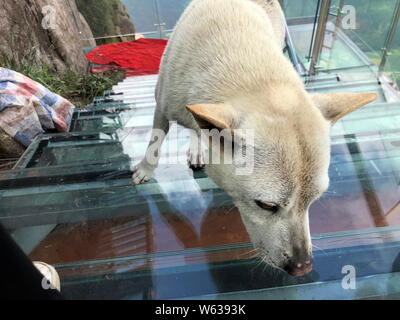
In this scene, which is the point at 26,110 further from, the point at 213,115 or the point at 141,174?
the point at 213,115

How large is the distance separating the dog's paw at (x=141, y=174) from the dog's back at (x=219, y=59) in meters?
0.55

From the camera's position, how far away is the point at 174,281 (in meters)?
1.68

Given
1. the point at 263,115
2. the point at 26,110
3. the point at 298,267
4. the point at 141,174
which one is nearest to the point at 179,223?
the point at 141,174

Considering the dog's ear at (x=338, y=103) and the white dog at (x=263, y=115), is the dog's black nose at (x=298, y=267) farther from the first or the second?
the dog's ear at (x=338, y=103)

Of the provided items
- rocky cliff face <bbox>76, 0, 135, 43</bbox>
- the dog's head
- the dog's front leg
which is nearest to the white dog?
the dog's head

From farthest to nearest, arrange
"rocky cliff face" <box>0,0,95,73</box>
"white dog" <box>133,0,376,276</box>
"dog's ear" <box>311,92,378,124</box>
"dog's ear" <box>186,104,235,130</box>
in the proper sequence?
"rocky cliff face" <box>0,0,95,73</box>
"dog's ear" <box>311,92,378,124</box>
"white dog" <box>133,0,376,276</box>
"dog's ear" <box>186,104,235,130</box>

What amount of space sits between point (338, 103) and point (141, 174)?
1.68 m

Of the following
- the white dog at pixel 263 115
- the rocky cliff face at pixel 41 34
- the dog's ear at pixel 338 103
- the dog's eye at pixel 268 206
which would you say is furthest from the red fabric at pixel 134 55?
the dog's eye at pixel 268 206

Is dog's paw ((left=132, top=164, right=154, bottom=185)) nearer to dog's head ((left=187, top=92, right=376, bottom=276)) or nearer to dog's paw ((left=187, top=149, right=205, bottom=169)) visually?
dog's paw ((left=187, top=149, right=205, bottom=169))

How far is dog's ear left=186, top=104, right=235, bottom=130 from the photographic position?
1.46 meters

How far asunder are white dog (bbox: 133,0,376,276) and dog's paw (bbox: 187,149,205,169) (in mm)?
584

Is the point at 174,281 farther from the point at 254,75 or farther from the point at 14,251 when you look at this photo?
the point at 254,75

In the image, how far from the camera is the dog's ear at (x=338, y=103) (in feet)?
5.67

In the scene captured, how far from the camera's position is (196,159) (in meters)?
2.89
